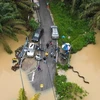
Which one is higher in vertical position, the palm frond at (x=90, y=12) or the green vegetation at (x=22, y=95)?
the palm frond at (x=90, y=12)

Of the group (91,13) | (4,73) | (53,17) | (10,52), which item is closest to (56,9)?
(53,17)

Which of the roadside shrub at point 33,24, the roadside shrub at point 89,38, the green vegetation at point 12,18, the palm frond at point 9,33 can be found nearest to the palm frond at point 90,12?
the roadside shrub at point 89,38

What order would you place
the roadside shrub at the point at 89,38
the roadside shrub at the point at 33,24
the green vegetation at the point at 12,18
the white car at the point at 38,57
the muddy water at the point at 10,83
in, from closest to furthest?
the muddy water at the point at 10,83 < the white car at the point at 38,57 < the green vegetation at the point at 12,18 < the roadside shrub at the point at 89,38 < the roadside shrub at the point at 33,24

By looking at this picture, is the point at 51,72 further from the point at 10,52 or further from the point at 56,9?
the point at 56,9

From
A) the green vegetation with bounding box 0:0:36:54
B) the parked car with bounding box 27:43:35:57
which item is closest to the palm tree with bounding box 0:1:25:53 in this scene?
the green vegetation with bounding box 0:0:36:54

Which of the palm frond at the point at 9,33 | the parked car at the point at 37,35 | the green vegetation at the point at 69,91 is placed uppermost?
the palm frond at the point at 9,33

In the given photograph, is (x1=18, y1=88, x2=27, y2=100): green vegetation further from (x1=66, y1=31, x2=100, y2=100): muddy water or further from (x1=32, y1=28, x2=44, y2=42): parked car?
(x1=32, y1=28, x2=44, y2=42): parked car

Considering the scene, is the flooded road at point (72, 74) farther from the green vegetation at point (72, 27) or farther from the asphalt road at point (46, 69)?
the green vegetation at point (72, 27)
